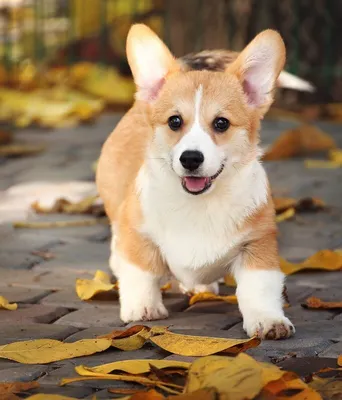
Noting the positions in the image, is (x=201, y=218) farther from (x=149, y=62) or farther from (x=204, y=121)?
(x=149, y=62)

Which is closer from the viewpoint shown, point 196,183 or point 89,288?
point 196,183

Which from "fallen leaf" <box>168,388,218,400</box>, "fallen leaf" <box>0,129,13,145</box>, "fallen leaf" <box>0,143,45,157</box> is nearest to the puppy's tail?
"fallen leaf" <box>168,388,218,400</box>

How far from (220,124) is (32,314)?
3.42 feet

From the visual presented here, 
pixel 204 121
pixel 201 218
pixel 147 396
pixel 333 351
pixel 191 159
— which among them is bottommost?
pixel 333 351

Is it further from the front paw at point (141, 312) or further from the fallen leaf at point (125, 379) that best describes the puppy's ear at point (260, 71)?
the fallen leaf at point (125, 379)

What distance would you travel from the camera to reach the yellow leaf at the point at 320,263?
479 cm

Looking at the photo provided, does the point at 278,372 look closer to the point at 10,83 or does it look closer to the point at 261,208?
the point at 261,208

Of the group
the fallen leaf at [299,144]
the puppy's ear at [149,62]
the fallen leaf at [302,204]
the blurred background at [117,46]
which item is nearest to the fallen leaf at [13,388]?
the puppy's ear at [149,62]

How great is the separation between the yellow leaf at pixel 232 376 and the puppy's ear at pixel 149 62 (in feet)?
4.85

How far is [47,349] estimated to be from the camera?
139 inches

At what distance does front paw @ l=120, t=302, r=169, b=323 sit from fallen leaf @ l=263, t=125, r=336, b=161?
3328 millimetres

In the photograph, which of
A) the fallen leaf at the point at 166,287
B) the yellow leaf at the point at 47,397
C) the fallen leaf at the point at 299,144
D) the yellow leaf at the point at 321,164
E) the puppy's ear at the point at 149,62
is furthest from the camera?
the fallen leaf at the point at 299,144

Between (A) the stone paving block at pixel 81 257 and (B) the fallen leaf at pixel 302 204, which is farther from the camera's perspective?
(B) the fallen leaf at pixel 302 204

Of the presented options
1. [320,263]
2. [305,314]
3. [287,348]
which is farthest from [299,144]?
[287,348]
